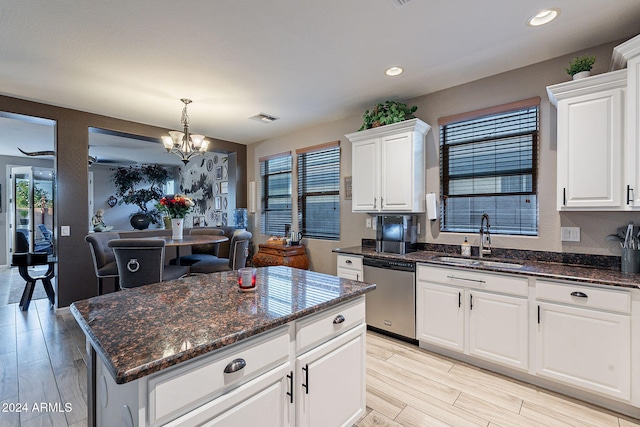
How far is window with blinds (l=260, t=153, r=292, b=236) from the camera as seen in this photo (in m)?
5.13

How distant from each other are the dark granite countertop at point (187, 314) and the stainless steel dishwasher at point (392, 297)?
1.27 metres

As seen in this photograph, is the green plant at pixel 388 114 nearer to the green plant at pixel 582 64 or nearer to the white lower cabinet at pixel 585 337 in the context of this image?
the green plant at pixel 582 64

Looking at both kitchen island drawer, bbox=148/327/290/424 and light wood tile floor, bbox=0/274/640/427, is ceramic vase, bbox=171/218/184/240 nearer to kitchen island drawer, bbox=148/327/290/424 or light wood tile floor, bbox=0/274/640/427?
light wood tile floor, bbox=0/274/640/427

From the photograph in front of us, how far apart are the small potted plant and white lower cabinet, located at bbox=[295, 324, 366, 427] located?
2.49 m

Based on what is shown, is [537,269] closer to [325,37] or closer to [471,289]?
[471,289]

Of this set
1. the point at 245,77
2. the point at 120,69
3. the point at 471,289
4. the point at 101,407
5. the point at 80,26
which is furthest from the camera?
the point at 245,77

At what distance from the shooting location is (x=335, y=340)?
1562mm

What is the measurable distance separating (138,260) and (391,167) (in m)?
2.73

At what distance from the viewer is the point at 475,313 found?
2533 millimetres

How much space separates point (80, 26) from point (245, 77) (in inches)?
51.0

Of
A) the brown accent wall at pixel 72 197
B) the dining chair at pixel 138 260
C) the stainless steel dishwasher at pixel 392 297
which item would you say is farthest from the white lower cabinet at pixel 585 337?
the brown accent wall at pixel 72 197

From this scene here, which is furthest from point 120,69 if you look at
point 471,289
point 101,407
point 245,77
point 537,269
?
point 537,269

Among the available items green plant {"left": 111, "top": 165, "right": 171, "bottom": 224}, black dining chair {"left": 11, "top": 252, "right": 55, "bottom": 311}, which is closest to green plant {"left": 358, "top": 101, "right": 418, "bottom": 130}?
black dining chair {"left": 11, "top": 252, "right": 55, "bottom": 311}

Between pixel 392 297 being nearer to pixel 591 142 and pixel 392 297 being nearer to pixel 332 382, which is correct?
pixel 332 382
